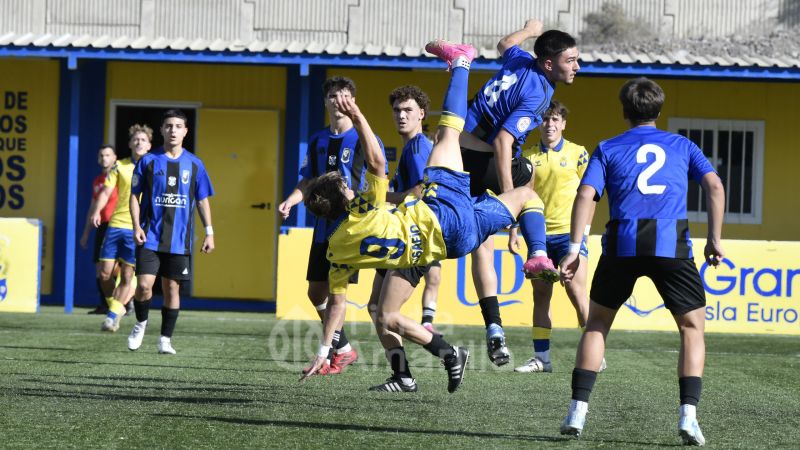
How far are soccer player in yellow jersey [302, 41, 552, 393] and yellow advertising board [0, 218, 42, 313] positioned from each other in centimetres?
899

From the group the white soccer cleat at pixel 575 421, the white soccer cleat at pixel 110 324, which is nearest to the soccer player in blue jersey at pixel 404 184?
the white soccer cleat at pixel 575 421

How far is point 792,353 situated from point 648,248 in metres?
6.57

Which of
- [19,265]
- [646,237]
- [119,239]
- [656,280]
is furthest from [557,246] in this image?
[19,265]

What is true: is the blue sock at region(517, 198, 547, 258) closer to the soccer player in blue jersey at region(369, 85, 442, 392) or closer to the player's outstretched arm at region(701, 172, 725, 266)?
the soccer player in blue jersey at region(369, 85, 442, 392)

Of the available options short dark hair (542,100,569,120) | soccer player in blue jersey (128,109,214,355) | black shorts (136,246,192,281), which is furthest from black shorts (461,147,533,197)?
black shorts (136,246,192,281)

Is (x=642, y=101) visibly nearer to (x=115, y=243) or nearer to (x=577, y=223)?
(x=577, y=223)

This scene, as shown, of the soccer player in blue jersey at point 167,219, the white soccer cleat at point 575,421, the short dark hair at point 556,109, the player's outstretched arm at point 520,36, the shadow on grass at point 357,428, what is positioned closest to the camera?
the white soccer cleat at point 575,421

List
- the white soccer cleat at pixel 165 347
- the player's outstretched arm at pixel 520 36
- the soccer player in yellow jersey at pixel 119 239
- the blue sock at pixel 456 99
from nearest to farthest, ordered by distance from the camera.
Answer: the blue sock at pixel 456 99, the player's outstretched arm at pixel 520 36, the white soccer cleat at pixel 165 347, the soccer player in yellow jersey at pixel 119 239

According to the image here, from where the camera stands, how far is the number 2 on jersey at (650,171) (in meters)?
6.16

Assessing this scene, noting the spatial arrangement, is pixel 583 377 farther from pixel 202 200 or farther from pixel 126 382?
pixel 202 200

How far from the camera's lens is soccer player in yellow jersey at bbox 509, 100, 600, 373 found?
973 cm

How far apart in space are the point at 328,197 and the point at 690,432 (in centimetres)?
222

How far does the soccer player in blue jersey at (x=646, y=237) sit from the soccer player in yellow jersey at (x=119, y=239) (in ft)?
24.1

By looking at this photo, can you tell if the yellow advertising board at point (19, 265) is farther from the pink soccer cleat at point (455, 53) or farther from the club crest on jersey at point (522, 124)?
the club crest on jersey at point (522, 124)
